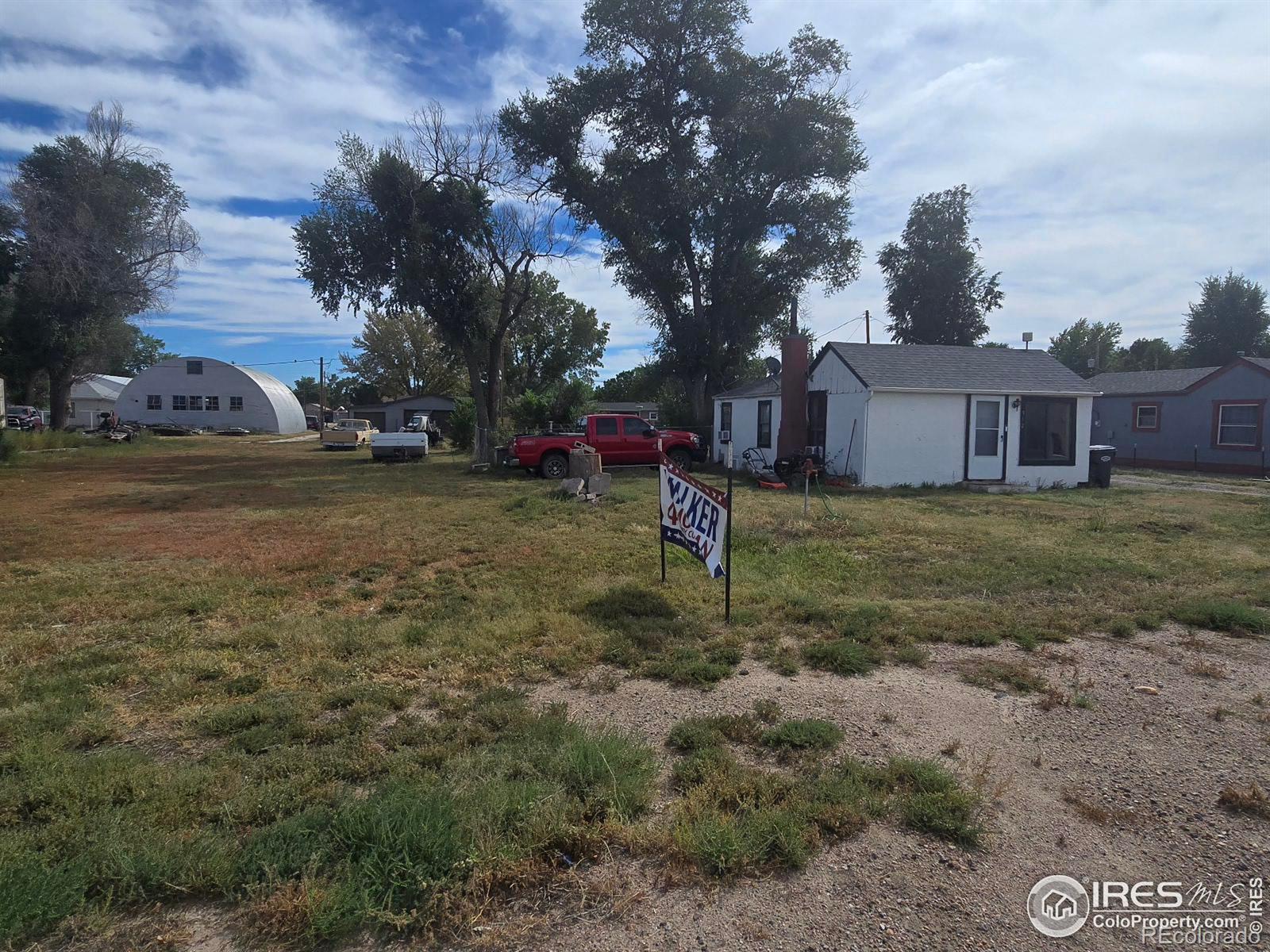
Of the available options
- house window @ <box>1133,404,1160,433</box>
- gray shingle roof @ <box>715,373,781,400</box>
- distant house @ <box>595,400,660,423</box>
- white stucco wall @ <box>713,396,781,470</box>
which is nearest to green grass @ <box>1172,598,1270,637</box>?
white stucco wall @ <box>713,396,781,470</box>

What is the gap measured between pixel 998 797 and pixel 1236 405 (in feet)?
83.2

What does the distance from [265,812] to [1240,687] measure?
5.63 metres

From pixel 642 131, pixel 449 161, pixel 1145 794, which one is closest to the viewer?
pixel 1145 794

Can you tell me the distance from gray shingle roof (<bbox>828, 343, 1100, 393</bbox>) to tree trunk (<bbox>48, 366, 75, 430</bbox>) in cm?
3362

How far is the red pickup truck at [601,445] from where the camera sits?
61.2 feet

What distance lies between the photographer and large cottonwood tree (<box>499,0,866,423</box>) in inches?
1071

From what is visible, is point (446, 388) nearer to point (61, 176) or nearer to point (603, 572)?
point (61, 176)

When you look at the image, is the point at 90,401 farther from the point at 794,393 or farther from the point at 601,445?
the point at 794,393

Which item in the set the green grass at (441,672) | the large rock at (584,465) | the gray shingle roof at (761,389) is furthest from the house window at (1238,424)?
the large rock at (584,465)

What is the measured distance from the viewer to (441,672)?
489 cm

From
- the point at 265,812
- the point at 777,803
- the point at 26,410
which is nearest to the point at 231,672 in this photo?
the point at 265,812

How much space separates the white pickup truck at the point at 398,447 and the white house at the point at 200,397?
3093 centimetres

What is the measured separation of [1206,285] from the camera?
4241 cm

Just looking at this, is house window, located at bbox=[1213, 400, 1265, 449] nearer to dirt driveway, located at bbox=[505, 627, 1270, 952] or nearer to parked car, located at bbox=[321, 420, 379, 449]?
dirt driveway, located at bbox=[505, 627, 1270, 952]
